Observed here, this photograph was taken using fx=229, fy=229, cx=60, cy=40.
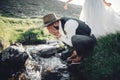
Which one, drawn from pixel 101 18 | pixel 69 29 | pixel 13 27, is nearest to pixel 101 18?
pixel 101 18

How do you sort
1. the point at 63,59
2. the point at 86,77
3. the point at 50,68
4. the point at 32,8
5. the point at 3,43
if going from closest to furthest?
1. the point at 86,77
2. the point at 50,68
3. the point at 63,59
4. the point at 3,43
5. the point at 32,8

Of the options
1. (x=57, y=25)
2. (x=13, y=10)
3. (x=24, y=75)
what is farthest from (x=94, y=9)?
(x=13, y=10)

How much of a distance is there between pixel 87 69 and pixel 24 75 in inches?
77.1

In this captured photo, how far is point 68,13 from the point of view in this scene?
30.5 m

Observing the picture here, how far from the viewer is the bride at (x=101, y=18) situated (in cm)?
685

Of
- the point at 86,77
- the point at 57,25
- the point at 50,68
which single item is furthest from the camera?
the point at 50,68

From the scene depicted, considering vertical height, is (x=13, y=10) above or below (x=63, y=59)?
above

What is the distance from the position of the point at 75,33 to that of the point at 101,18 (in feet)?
3.83

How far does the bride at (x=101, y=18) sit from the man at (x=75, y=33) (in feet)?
2.45

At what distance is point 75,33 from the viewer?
625 centimetres

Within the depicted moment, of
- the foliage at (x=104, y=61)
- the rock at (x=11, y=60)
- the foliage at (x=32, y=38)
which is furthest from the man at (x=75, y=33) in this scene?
the foliage at (x=32, y=38)

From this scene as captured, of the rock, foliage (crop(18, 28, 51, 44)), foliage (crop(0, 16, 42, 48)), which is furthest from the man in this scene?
foliage (crop(18, 28, 51, 44))

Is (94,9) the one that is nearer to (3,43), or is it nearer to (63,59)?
(63,59)

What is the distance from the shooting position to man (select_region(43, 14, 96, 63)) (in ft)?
19.7
